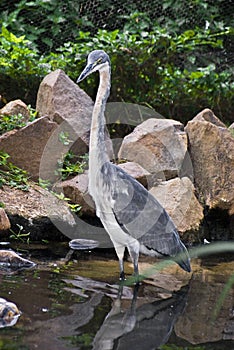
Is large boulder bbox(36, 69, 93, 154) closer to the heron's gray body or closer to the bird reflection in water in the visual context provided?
the heron's gray body

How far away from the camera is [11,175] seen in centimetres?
572

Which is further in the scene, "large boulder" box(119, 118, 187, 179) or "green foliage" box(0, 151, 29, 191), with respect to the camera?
"large boulder" box(119, 118, 187, 179)

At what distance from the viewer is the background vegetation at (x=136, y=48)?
7758 millimetres

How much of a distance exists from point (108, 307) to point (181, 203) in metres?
2.18

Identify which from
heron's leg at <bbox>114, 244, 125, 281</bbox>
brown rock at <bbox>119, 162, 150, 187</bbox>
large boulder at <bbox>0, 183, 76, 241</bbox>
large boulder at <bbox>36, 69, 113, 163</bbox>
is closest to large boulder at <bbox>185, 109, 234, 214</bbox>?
brown rock at <bbox>119, 162, 150, 187</bbox>

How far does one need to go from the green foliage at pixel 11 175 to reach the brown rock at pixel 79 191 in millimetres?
362

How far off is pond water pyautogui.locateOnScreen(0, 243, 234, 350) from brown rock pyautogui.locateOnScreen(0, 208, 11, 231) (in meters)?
0.23

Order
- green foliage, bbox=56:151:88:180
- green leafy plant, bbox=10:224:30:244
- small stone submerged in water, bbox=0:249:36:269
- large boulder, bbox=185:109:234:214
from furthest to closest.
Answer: green foliage, bbox=56:151:88:180 < large boulder, bbox=185:109:234:214 < green leafy plant, bbox=10:224:30:244 < small stone submerged in water, bbox=0:249:36:269

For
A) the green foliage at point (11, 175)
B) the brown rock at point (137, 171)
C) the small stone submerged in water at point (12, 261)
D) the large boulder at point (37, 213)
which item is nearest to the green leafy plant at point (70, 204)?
the large boulder at point (37, 213)

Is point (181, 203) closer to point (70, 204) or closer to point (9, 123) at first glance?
point (70, 204)

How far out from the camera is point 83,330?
3029 mm

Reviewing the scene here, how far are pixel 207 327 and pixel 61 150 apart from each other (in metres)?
3.36

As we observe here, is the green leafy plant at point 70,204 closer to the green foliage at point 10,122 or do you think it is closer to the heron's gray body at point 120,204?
the green foliage at point 10,122

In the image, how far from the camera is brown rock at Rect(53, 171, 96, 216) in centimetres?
572
